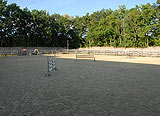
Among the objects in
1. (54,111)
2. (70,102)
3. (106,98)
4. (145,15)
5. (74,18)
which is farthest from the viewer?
(74,18)

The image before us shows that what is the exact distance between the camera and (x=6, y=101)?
14.7 feet

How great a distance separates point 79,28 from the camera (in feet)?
206

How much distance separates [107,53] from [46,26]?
27176mm

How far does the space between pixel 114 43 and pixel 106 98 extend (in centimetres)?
5050

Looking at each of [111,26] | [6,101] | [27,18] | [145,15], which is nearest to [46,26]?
[27,18]

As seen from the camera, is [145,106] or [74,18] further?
[74,18]

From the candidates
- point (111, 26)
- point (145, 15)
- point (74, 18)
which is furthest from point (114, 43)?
point (74, 18)

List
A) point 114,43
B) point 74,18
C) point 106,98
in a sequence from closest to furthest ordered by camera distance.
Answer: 1. point 106,98
2. point 114,43
3. point 74,18

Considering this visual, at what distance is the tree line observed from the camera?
1772 inches

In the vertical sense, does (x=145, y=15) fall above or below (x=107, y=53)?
above

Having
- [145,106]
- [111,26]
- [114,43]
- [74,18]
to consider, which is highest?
A: [74,18]

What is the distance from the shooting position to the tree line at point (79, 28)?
148 ft

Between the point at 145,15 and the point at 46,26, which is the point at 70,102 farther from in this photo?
the point at 46,26

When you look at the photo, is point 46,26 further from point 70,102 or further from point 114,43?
point 70,102
